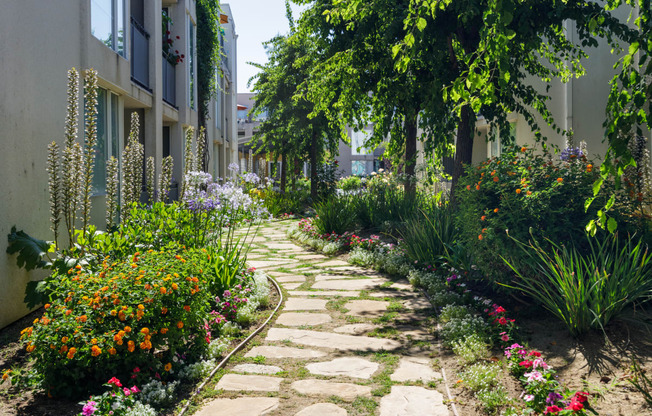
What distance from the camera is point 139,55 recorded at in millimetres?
10039

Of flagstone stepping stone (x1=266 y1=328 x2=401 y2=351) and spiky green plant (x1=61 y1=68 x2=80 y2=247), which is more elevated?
spiky green plant (x1=61 y1=68 x2=80 y2=247)

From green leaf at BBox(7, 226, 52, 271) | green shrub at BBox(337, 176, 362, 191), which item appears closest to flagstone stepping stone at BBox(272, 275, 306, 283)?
green leaf at BBox(7, 226, 52, 271)

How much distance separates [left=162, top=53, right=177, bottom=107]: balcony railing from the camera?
12.2m

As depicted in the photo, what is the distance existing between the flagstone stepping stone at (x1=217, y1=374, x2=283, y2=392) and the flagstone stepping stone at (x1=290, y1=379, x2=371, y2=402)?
14cm

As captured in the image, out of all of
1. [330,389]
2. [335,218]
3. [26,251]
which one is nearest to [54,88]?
[26,251]

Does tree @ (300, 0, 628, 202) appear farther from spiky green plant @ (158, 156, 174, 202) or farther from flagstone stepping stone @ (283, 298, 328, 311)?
spiky green plant @ (158, 156, 174, 202)

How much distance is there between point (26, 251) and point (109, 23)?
470 centimetres

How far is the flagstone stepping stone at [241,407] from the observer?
10.3 ft

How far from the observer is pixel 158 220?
20.3ft

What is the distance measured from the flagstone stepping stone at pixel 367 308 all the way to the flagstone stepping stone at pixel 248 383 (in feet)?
5.92

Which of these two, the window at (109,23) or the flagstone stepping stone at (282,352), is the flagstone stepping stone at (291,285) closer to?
the flagstone stepping stone at (282,352)

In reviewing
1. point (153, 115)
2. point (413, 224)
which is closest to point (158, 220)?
point (413, 224)

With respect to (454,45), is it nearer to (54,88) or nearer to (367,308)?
(367,308)

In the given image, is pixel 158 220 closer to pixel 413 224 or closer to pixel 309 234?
pixel 413 224
